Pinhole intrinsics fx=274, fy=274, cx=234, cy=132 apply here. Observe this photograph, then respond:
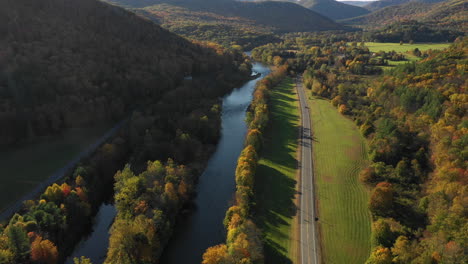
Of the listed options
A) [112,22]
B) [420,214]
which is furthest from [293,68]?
[420,214]

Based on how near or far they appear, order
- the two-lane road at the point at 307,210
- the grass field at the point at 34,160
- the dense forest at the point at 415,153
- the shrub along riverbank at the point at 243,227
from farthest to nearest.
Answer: the grass field at the point at 34,160 → the two-lane road at the point at 307,210 → the dense forest at the point at 415,153 → the shrub along riverbank at the point at 243,227

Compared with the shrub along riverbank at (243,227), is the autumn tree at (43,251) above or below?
below

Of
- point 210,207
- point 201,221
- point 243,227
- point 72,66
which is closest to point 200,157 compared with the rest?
point 210,207

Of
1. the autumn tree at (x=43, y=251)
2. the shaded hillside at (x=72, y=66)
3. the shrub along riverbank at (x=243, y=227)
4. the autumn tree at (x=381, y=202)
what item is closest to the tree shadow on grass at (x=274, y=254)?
the shrub along riverbank at (x=243, y=227)

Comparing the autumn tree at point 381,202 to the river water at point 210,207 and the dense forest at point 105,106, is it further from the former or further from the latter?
the dense forest at point 105,106

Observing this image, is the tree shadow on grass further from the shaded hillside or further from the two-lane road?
the shaded hillside
